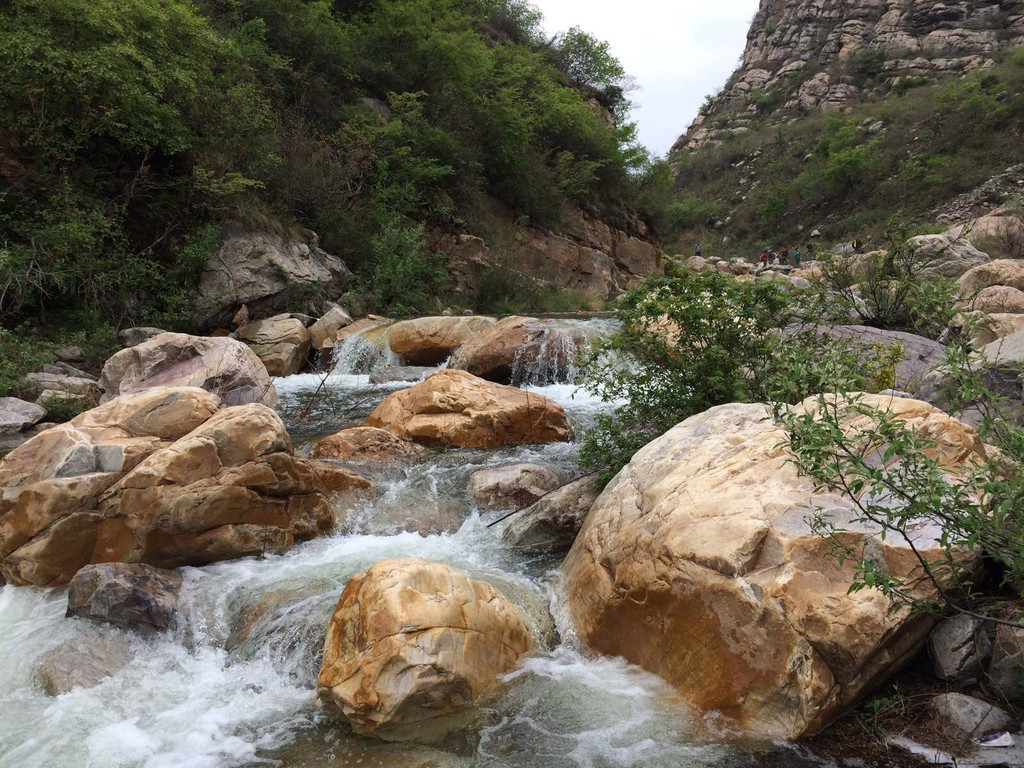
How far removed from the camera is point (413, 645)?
3430mm

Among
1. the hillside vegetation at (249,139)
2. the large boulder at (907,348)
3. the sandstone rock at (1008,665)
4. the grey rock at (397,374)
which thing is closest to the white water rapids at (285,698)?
the sandstone rock at (1008,665)

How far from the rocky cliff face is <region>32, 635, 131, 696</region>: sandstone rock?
199 feet

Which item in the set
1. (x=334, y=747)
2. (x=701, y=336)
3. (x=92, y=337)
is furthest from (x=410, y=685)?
(x=92, y=337)

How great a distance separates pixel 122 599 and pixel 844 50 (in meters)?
71.6

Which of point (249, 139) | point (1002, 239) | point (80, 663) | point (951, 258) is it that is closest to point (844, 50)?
point (1002, 239)

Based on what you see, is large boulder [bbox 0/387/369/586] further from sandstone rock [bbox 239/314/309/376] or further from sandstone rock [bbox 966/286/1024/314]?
Result: sandstone rock [bbox 966/286/1024/314]

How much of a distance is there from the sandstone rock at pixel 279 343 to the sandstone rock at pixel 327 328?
40 cm

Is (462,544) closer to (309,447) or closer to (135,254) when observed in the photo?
(309,447)

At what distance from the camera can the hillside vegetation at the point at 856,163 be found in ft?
124

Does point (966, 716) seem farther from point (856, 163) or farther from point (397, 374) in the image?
point (856, 163)

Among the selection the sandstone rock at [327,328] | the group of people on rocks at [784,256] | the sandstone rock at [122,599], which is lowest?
the sandstone rock at [122,599]

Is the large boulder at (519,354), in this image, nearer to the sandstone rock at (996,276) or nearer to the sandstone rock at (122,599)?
the sandstone rock at (996,276)

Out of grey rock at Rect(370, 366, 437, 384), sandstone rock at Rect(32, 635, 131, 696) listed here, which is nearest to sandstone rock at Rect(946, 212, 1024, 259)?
grey rock at Rect(370, 366, 437, 384)

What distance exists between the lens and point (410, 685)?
3311mm
